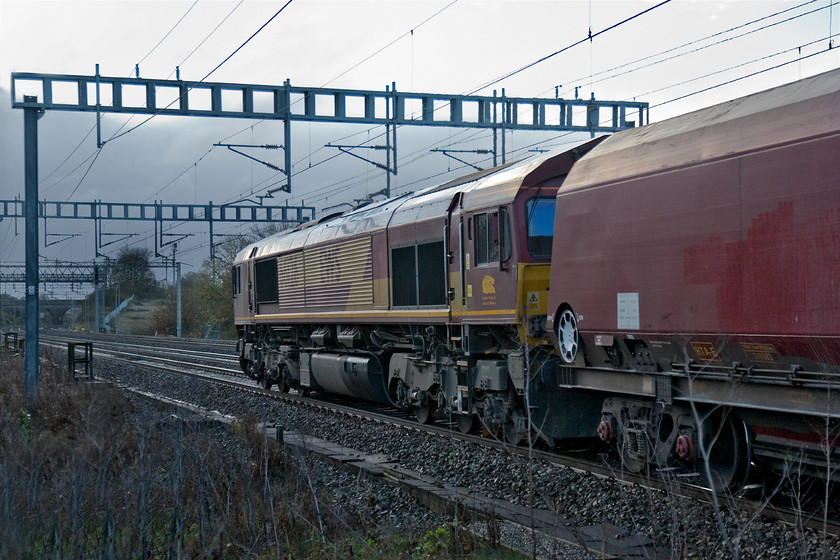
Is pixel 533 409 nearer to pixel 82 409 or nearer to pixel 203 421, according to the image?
pixel 203 421

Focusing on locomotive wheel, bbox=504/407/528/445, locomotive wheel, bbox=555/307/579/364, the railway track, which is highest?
locomotive wheel, bbox=555/307/579/364

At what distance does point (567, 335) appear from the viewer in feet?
33.1

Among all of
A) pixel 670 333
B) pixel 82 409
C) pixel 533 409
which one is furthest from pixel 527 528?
pixel 82 409

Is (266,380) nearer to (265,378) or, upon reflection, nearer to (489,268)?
(265,378)

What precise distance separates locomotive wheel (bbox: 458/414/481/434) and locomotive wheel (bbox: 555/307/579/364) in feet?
10.2

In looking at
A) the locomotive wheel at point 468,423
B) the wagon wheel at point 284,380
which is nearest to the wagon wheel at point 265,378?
the wagon wheel at point 284,380

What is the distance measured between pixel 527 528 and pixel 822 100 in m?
4.22

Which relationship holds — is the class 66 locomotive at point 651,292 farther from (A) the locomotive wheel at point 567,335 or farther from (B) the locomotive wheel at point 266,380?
(B) the locomotive wheel at point 266,380

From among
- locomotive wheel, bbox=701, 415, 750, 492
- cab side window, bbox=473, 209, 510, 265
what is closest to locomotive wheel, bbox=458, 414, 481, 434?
cab side window, bbox=473, 209, 510, 265

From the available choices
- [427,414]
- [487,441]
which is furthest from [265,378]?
[487,441]

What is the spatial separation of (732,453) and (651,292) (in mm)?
1752

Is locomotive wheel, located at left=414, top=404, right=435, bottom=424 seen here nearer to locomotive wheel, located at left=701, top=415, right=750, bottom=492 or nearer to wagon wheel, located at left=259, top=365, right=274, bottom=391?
locomotive wheel, located at left=701, top=415, right=750, bottom=492

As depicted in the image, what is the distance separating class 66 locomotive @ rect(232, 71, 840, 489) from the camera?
7.03 metres

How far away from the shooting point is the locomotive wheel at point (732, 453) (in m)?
8.21
